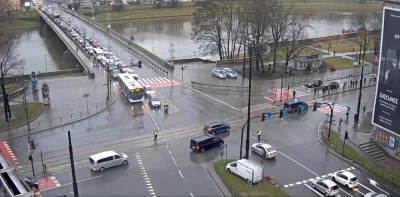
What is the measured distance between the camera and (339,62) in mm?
70875

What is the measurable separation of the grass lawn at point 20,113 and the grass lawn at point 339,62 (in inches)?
1647

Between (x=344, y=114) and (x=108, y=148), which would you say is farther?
(x=344, y=114)

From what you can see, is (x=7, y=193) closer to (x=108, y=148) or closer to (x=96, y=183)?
(x=96, y=183)

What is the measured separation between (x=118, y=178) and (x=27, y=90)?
29280 millimetres

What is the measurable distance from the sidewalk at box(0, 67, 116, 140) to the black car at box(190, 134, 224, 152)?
1420cm

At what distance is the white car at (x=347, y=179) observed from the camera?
102ft

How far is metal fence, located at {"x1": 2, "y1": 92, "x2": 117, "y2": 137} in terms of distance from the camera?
41.7 metres

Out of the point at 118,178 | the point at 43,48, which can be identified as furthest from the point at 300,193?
the point at 43,48

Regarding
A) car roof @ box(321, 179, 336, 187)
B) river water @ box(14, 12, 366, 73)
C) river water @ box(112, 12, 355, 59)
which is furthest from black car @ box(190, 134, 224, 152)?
river water @ box(14, 12, 366, 73)

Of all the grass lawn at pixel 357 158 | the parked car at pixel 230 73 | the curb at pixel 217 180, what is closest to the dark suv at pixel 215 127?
the curb at pixel 217 180

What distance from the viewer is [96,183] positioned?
3125cm

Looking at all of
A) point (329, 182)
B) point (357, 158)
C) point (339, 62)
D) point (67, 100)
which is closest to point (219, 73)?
point (67, 100)

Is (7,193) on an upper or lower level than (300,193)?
upper

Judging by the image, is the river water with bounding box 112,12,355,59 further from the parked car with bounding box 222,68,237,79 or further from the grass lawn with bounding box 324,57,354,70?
the grass lawn with bounding box 324,57,354,70
